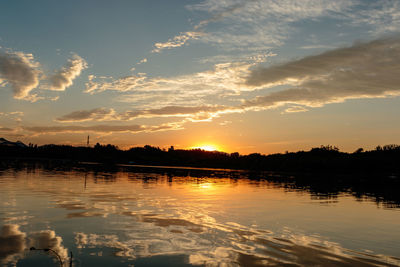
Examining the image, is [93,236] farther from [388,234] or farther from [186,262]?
[388,234]

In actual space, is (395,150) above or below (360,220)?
above

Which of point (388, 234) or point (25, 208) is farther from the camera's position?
point (25, 208)

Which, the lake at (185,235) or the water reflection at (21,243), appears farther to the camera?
the lake at (185,235)

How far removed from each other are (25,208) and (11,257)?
15901 millimetres

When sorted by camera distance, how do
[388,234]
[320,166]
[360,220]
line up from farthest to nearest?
[320,166], [360,220], [388,234]

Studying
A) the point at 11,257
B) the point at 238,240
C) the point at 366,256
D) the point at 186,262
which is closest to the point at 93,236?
the point at 11,257

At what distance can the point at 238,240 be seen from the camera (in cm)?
2122

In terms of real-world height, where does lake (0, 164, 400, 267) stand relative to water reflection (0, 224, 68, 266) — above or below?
below

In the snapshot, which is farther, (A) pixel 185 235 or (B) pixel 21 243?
(A) pixel 185 235

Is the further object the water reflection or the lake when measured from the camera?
the lake

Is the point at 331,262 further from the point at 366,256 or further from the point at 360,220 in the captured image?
the point at 360,220

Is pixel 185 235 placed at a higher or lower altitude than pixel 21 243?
lower

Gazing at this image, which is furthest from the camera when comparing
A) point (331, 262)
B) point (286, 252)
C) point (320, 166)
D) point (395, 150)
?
point (395, 150)

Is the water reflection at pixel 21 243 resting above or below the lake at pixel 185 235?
above
